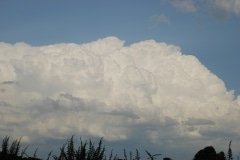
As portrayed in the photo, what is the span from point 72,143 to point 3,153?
14.9 ft

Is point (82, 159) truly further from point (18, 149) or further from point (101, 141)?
point (18, 149)

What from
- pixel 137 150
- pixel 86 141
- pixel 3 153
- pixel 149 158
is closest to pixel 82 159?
pixel 86 141

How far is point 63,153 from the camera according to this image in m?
8.49

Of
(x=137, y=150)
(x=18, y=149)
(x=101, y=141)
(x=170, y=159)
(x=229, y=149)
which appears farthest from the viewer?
(x=170, y=159)

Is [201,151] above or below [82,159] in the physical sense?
above

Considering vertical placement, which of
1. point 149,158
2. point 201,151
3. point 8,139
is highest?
point 201,151

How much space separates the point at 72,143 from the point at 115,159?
1.08 metres

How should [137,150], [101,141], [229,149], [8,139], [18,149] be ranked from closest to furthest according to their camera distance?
[229,149] < [137,150] < [101,141] < [18,149] < [8,139]

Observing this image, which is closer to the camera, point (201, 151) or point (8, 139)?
point (8, 139)

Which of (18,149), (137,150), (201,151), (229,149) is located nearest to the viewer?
(229,149)

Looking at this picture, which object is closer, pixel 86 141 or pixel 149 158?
pixel 149 158

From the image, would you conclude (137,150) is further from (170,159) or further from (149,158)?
(170,159)

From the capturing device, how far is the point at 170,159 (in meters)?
15.4

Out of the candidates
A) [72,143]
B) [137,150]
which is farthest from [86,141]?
[137,150]
